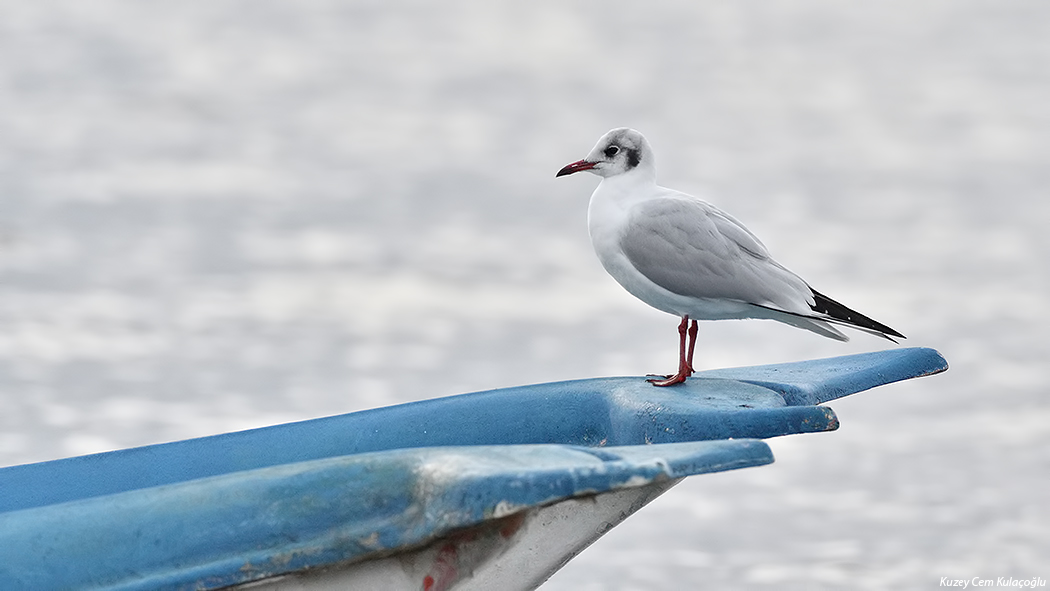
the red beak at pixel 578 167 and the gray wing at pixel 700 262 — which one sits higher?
the red beak at pixel 578 167

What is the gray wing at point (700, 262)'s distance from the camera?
2.64 m

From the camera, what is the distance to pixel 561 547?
1993 millimetres

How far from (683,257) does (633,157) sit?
0.29 m

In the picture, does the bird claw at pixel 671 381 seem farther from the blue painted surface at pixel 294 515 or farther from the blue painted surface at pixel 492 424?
the blue painted surface at pixel 294 515

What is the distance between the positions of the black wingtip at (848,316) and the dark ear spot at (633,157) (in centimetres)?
49

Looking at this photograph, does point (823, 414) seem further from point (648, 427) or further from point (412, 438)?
point (412, 438)

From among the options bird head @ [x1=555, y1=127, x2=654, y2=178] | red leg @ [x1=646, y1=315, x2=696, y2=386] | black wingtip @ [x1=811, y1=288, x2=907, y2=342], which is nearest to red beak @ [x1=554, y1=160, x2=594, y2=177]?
bird head @ [x1=555, y1=127, x2=654, y2=178]

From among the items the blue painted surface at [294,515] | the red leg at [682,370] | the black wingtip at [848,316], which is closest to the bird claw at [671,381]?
the red leg at [682,370]

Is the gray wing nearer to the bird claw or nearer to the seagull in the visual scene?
the seagull

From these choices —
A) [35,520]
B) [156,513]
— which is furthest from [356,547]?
[35,520]

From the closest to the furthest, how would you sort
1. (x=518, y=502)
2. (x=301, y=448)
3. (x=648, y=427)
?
(x=518, y=502), (x=648, y=427), (x=301, y=448)

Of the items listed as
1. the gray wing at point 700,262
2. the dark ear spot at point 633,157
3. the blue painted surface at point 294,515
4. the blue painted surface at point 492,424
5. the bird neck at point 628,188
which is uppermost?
the dark ear spot at point 633,157

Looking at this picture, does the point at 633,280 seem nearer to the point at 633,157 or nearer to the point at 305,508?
the point at 633,157

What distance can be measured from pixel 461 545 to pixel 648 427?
2.07 feet
